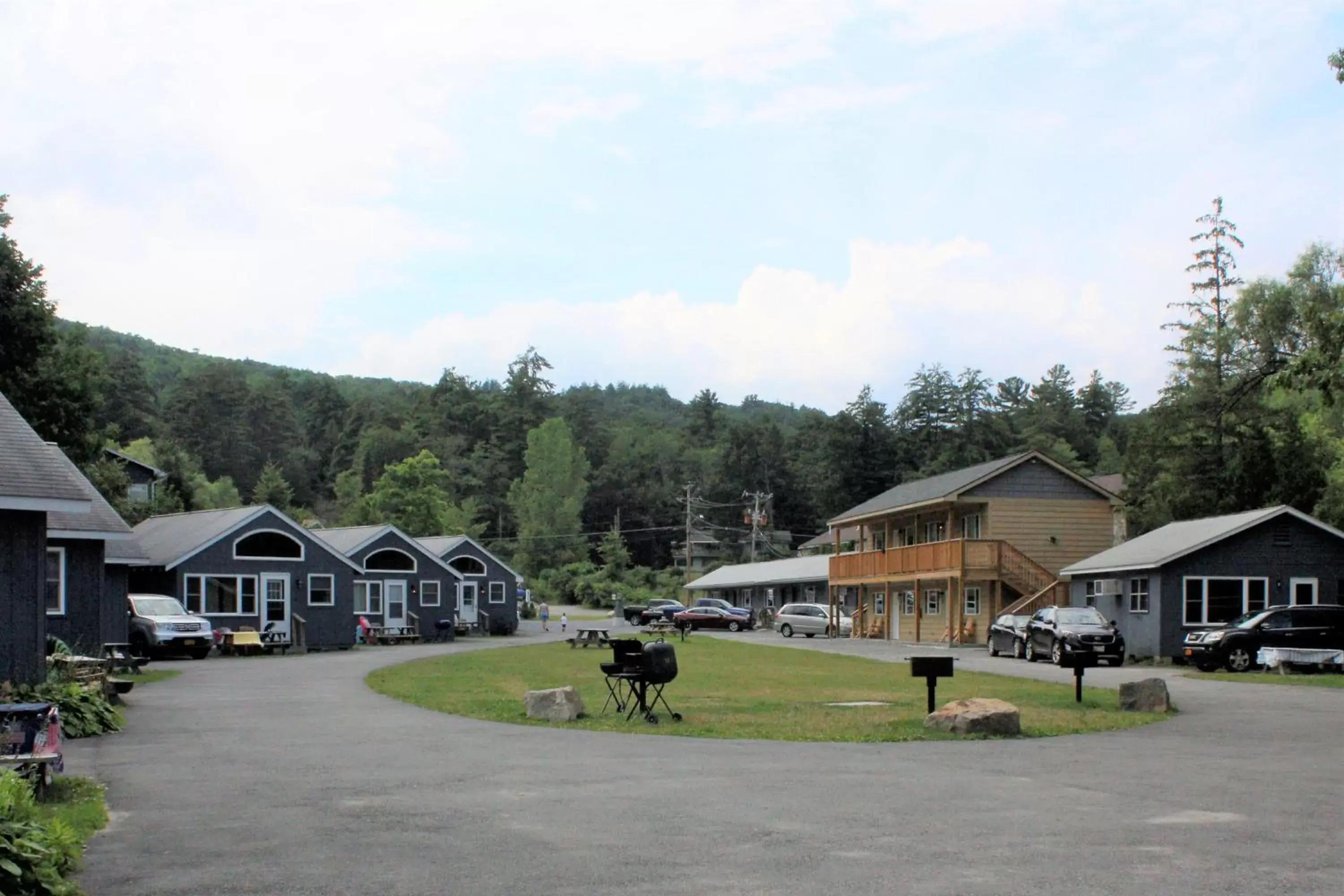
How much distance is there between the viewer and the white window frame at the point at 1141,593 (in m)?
38.2

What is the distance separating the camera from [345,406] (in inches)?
6152

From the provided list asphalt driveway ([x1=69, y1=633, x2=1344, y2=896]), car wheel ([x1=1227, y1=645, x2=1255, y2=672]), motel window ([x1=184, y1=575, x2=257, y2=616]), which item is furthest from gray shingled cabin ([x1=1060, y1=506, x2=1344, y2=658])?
motel window ([x1=184, y1=575, x2=257, y2=616])

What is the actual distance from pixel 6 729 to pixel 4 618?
8.00 meters

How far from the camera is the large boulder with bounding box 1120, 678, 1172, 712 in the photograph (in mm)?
20516

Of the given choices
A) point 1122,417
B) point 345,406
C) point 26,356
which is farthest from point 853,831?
point 345,406

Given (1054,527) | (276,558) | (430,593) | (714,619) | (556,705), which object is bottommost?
(714,619)

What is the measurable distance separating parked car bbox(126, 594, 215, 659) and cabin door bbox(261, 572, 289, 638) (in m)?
5.57

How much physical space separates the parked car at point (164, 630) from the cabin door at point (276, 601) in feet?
18.3

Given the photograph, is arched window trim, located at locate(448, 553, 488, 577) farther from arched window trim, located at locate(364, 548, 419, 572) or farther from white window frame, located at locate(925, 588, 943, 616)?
white window frame, located at locate(925, 588, 943, 616)

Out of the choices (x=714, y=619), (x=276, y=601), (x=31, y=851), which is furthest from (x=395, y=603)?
(x=31, y=851)

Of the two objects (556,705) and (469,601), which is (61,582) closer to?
(556,705)

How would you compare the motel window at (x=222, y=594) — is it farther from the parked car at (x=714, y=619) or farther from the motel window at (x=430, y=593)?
the parked car at (x=714, y=619)

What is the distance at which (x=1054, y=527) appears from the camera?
51.0 meters

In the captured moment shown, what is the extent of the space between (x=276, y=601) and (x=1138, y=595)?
1094 inches
